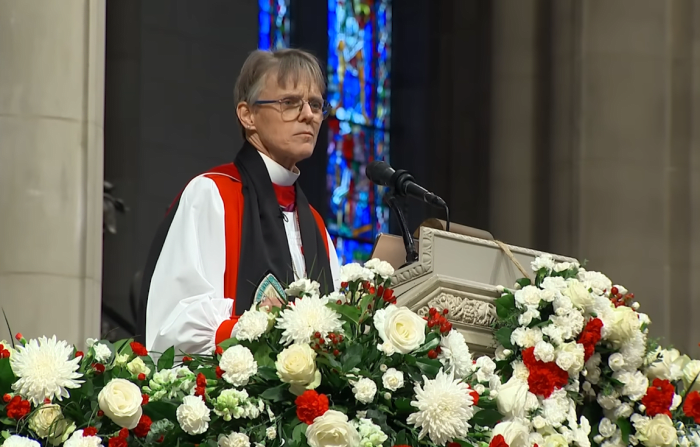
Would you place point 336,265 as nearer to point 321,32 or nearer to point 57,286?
point 57,286

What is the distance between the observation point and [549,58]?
12016mm

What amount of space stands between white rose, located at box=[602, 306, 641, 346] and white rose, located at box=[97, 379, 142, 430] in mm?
1513

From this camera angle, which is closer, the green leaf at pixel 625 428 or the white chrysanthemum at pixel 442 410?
the white chrysanthemum at pixel 442 410

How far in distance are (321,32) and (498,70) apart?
9.00 ft

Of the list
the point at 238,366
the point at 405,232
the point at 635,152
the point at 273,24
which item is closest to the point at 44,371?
the point at 238,366

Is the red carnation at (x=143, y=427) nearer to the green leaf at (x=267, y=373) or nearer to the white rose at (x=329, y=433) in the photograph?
the green leaf at (x=267, y=373)

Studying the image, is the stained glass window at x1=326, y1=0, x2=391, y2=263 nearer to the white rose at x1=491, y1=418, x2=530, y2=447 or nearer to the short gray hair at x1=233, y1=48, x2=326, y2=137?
the short gray hair at x1=233, y1=48, x2=326, y2=137

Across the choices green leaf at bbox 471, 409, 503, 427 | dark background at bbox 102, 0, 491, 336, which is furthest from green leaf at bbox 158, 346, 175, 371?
dark background at bbox 102, 0, 491, 336

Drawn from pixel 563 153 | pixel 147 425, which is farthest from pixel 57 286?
pixel 563 153

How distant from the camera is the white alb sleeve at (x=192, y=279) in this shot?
4180 mm

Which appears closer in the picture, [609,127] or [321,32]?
[609,127]

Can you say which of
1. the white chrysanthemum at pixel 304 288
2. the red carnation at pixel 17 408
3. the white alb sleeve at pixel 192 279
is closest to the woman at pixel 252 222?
the white alb sleeve at pixel 192 279

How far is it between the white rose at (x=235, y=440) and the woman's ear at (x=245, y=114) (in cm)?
198

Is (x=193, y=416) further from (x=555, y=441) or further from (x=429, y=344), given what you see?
(x=555, y=441)
